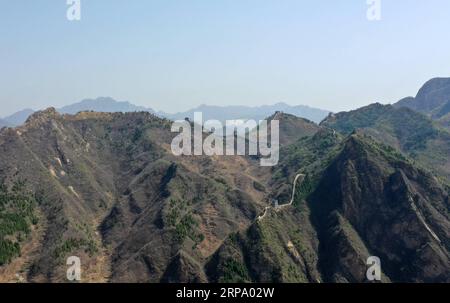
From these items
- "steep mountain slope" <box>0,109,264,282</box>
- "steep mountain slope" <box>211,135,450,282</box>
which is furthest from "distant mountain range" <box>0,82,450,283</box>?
"steep mountain slope" <box>0,109,264,282</box>

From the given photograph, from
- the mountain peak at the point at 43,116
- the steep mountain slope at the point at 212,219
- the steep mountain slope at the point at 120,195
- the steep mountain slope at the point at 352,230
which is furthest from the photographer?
the mountain peak at the point at 43,116

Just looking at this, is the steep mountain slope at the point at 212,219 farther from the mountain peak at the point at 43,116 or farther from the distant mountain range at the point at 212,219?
the mountain peak at the point at 43,116

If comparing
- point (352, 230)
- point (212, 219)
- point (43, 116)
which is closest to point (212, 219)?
point (212, 219)

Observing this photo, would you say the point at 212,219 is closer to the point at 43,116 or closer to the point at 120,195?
the point at 120,195

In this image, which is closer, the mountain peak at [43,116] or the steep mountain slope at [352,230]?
the steep mountain slope at [352,230]

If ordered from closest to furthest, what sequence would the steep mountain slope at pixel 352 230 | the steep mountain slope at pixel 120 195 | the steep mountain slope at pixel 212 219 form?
1. the steep mountain slope at pixel 352 230
2. the steep mountain slope at pixel 212 219
3. the steep mountain slope at pixel 120 195

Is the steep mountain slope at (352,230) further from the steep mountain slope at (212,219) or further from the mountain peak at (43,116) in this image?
the mountain peak at (43,116)

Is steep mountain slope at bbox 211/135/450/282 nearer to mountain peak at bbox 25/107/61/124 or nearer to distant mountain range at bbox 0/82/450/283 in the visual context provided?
distant mountain range at bbox 0/82/450/283

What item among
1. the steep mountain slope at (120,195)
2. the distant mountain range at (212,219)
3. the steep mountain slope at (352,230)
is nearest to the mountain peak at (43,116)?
the steep mountain slope at (120,195)

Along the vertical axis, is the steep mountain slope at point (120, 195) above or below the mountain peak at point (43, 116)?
Result: below
